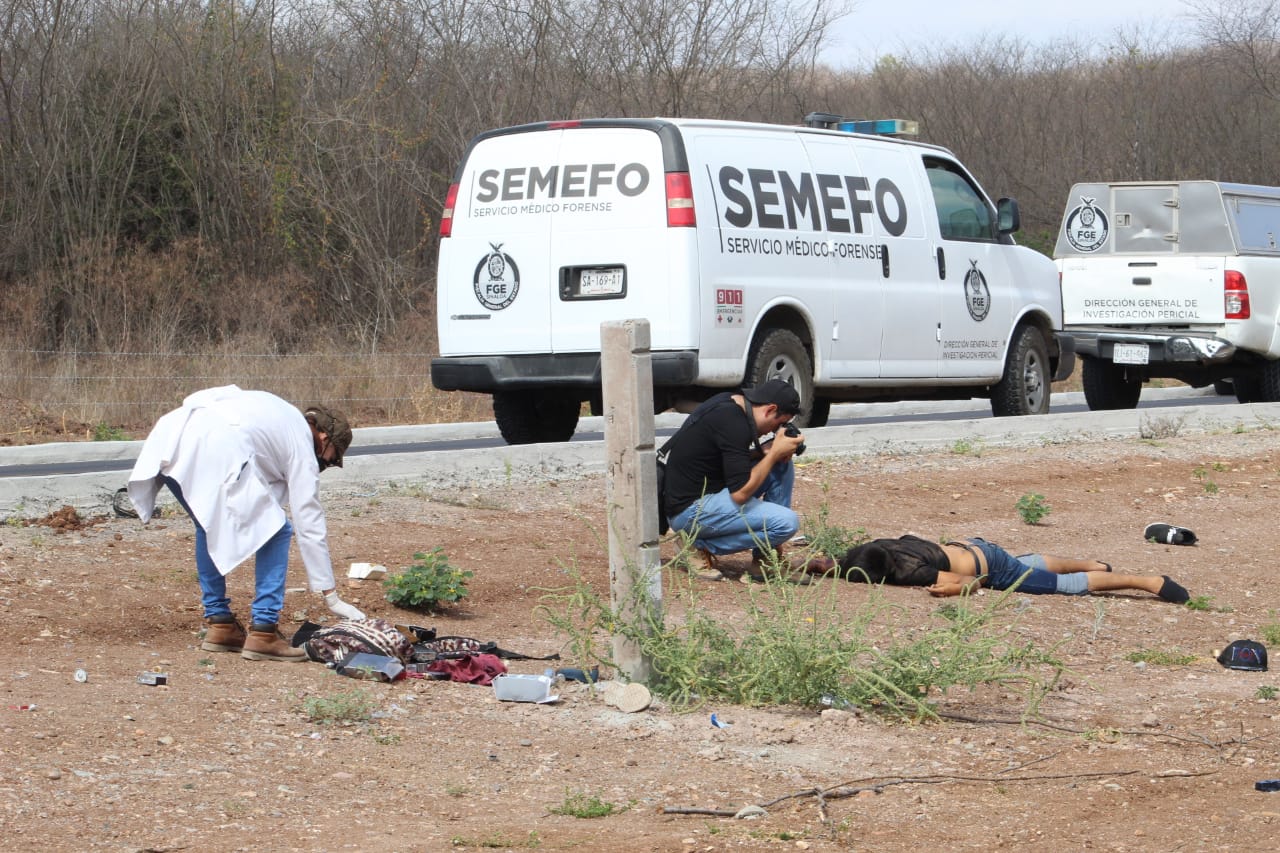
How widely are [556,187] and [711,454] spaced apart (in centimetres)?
316

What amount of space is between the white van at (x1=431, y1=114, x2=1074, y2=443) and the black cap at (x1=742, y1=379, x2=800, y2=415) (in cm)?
237

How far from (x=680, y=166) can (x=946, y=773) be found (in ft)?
A: 18.9

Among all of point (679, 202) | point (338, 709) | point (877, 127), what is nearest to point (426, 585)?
point (338, 709)

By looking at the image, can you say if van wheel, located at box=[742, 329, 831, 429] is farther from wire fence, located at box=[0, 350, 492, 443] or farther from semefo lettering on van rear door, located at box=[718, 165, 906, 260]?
wire fence, located at box=[0, 350, 492, 443]

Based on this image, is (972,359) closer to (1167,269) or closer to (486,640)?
(1167,269)

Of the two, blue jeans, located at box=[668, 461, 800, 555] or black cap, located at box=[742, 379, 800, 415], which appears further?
blue jeans, located at box=[668, 461, 800, 555]

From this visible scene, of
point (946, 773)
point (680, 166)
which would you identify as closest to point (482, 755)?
point (946, 773)

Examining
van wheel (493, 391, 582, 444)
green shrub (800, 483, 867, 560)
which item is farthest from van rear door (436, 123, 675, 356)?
green shrub (800, 483, 867, 560)

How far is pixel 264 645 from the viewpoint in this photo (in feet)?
21.0

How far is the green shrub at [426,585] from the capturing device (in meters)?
7.39

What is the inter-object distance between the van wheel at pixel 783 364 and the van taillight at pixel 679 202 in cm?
113

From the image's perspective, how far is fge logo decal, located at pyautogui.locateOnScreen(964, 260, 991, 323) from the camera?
12.7 m

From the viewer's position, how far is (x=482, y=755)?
5375 mm

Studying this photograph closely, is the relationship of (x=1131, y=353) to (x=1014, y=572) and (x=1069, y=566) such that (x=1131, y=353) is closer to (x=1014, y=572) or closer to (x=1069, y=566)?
(x=1069, y=566)
